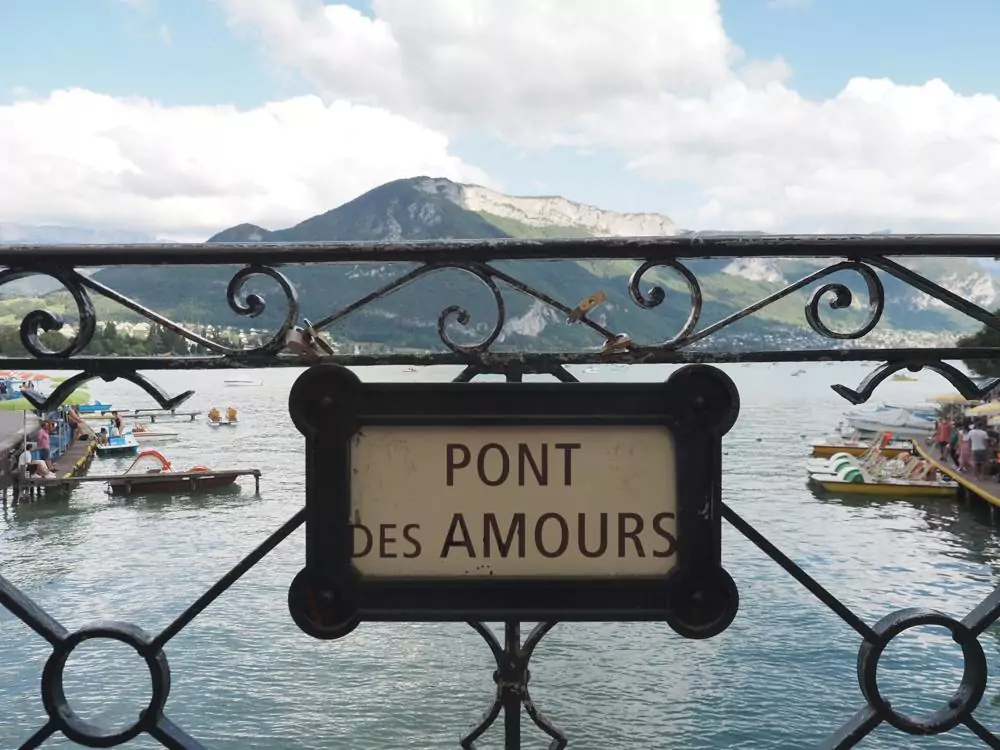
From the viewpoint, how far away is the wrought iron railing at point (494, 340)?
2.04m

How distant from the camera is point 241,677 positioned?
770 inches

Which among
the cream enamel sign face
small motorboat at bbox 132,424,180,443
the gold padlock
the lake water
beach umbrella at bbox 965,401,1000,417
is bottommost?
small motorboat at bbox 132,424,180,443

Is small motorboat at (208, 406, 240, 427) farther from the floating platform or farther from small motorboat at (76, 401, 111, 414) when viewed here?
the floating platform

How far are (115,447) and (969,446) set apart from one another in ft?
157

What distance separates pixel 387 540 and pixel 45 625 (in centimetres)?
82

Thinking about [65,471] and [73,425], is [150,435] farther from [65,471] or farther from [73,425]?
[65,471]

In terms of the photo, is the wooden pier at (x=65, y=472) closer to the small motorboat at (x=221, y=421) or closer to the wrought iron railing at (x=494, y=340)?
the small motorboat at (x=221, y=421)

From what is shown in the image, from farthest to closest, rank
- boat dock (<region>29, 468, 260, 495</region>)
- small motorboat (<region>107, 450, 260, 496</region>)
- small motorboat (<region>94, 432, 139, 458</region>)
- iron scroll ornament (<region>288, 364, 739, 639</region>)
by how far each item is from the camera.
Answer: small motorboat (<region>94, 432, 139, 458</region>), small motorboat (<region>107, 450, 260, 496</region>), boat dock (<region>29, 468, 260, 495</region>), iron scroll ornament (<region>288, 364, 739, 639</region>)

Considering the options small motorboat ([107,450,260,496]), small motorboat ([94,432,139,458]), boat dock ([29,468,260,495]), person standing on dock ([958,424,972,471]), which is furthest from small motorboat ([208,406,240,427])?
person standing on dock ([958,424,972,471])

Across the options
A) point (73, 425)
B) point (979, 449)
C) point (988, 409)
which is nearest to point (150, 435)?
point (73, 425)

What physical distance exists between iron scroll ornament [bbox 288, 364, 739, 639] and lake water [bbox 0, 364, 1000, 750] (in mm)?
10725

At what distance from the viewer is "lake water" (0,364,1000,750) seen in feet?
56.8

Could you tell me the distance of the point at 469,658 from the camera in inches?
829

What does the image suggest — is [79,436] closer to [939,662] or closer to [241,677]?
[241,677]
